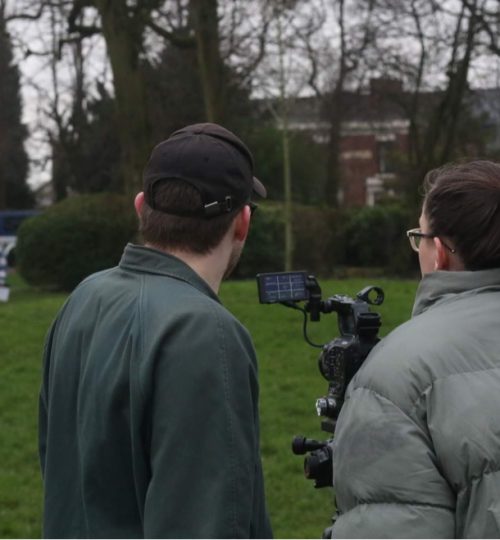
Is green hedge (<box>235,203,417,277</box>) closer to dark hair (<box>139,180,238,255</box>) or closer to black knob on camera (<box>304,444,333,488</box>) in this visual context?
black knob on camera (<box>304,444,333,488</box>)

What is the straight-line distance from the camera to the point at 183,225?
227 cm

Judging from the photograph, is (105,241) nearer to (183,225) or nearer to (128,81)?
(128,81)

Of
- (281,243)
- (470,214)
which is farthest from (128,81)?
(470,214)

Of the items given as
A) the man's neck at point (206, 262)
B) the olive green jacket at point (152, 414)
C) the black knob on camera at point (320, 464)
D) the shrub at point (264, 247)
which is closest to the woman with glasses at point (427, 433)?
the olive green jacket at point (152, 414)

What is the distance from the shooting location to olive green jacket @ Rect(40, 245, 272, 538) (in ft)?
6.74

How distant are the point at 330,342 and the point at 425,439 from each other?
0.73 metres

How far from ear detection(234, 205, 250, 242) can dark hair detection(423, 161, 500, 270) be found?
41 centimetres

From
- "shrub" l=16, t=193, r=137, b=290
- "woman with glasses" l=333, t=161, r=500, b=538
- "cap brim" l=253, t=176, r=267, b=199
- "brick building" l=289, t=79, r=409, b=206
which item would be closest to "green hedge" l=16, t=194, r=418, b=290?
"shrub" l=16, t=193, r=137, b=290

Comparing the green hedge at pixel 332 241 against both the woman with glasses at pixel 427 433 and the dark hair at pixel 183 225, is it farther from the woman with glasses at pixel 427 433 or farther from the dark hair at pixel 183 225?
the woman with glasses at pixel 427 433

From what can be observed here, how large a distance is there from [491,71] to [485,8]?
288 cm

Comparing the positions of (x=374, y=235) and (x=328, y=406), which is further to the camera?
(x=374, y=235)

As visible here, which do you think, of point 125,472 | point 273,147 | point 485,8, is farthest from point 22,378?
point 273,147

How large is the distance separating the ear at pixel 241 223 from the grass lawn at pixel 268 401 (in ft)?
12.5

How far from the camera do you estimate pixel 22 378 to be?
10.0 meters
